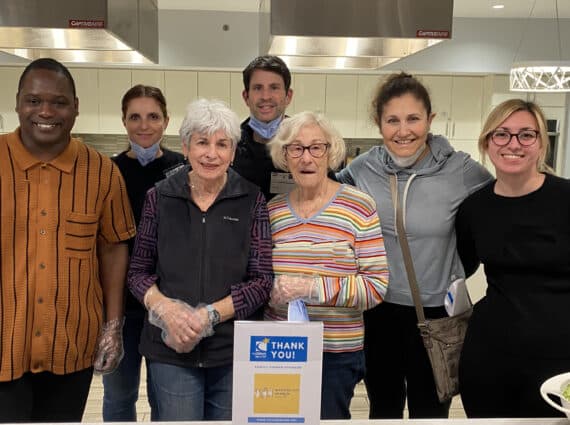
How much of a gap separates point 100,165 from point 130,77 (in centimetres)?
412

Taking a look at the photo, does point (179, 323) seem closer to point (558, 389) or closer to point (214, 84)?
point (558, 389)

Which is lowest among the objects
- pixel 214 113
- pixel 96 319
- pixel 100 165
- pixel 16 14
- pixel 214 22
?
pixel 96 319

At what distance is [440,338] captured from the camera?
1692mm

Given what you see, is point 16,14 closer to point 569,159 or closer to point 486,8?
point 486,8

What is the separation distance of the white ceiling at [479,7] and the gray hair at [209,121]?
313cm

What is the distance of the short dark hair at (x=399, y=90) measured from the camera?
69.1 inches

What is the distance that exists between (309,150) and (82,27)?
706 mm

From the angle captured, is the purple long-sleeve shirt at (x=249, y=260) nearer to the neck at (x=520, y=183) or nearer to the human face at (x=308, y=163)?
the human face at (x=308, y=163)

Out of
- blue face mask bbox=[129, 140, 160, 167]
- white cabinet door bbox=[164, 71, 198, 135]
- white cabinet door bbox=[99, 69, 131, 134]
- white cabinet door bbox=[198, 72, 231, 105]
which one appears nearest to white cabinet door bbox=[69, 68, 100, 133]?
white cabinet door bbox=[99, 69, 131, 134]

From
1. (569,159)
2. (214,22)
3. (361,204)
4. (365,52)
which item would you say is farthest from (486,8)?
(361,204)

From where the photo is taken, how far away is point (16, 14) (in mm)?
1484

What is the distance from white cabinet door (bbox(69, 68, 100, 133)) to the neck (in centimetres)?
466

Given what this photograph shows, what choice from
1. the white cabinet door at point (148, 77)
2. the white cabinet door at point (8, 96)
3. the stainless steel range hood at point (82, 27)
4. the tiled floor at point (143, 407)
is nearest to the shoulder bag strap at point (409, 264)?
the stainless steel range hood at point (82, 27)

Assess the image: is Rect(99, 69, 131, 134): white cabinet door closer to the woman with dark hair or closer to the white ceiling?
the white ceiling
